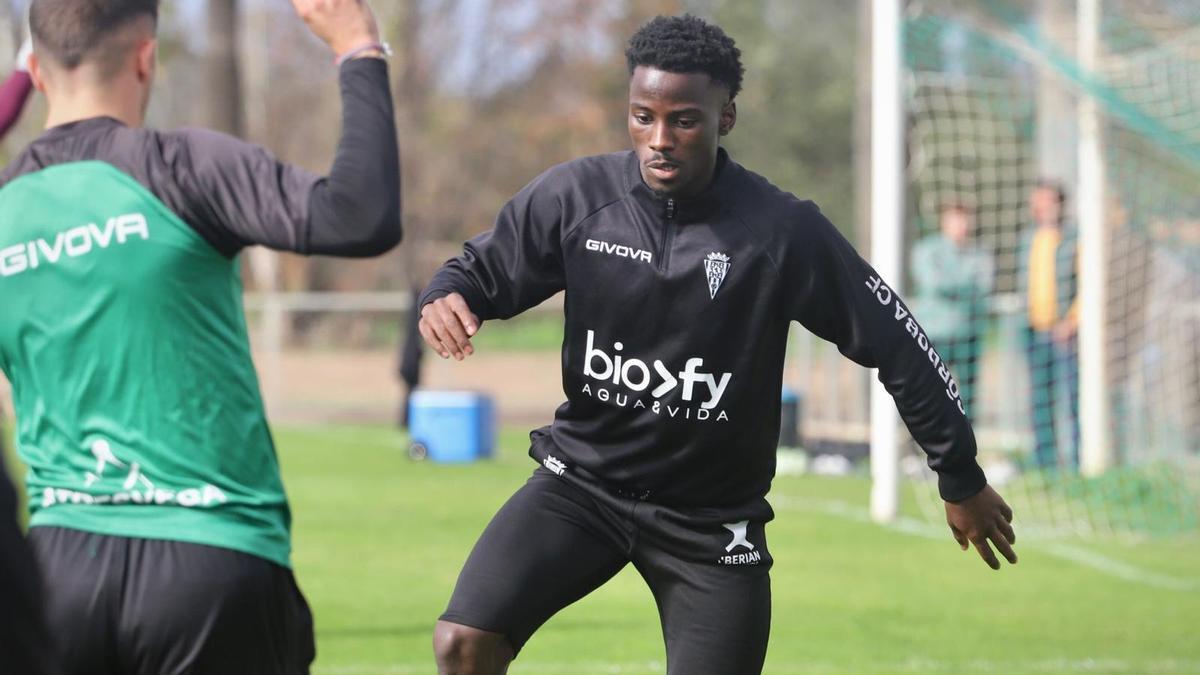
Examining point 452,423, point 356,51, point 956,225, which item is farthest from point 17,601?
point 452,423

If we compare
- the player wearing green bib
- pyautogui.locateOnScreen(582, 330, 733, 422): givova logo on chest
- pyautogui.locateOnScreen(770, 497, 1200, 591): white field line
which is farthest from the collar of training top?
pyautogui.locateOnScreen(770, 497, 1200, 591): white field line

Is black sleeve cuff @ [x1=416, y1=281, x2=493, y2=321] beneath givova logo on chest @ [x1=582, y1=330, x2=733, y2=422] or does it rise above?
above

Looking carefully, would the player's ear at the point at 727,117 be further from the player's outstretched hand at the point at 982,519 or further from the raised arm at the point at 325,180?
the raised arm at the point at 325,180

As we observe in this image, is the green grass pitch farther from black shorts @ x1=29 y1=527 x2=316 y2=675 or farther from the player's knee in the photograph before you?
black shorts @ x1=29 y1=527 x2=316 y2=675

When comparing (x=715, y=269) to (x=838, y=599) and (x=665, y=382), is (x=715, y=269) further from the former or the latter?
(x=838, y=599)

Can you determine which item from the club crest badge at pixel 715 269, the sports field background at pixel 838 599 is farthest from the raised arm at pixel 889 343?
the sports field background at pixel 838 599

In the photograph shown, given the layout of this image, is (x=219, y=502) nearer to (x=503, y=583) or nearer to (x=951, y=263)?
(x=503, y=583)

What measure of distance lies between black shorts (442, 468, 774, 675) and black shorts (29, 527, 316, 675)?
3.50 ft

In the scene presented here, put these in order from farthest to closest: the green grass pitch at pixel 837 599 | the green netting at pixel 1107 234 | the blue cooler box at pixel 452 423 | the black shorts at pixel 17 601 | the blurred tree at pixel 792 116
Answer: the blurred tree at pixel 792 116 → the blue cooler box at pixel 452 423 → the green netting at pixel 1107 234 → the green grass pitch at pixel 837 599 → the black shorts at pixel 17 601

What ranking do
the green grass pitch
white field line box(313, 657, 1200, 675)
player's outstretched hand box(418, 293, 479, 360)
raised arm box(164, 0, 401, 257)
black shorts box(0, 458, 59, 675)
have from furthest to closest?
the green grass pitch → white field line box(313, 657, 1200, 675) → player's outstretched hand box(418, 293, 479, 360) → raised arm box(164, 0, 401, 257) → black shorts box(0, 458, 59, 675)

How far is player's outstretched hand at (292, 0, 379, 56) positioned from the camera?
335cm

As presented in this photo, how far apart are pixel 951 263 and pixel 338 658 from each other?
7618 mm

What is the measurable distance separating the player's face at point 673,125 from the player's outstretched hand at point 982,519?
1151mm

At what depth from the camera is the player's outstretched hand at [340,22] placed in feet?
11.0
